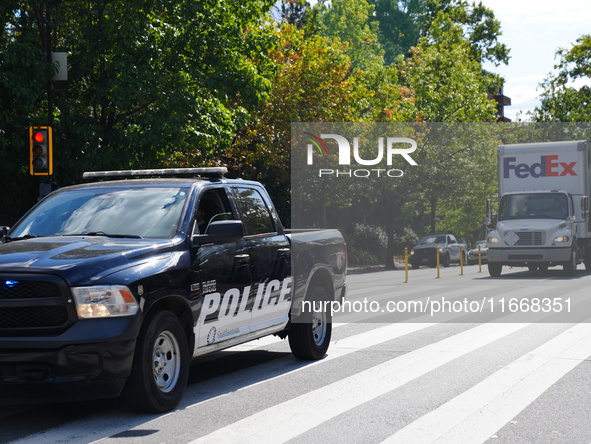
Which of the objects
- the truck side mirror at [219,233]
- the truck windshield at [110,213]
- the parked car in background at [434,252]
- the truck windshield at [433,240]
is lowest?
the parked car in background at [434,252]

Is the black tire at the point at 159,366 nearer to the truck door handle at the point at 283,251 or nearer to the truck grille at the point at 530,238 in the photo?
the truck door handle at the point at 283,251

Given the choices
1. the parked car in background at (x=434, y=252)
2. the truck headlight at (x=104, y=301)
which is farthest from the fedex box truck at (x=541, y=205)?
the truck headlight at (x=104, y=301)

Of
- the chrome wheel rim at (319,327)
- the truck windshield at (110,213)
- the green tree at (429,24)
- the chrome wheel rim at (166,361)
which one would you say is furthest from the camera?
the green tree at (429,24)

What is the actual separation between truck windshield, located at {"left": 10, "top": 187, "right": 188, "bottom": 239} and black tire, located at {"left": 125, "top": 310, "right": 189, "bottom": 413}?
89 centimetres

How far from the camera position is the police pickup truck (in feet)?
20.7

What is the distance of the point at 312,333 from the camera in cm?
964

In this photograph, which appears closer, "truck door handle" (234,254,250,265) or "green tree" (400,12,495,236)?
"truck door handle" (234,254,250,265)

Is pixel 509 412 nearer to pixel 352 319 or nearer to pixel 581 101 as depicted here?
pixel 352 319

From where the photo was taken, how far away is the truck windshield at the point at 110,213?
763 centimetres

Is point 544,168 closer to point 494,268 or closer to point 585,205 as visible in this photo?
point 585,205

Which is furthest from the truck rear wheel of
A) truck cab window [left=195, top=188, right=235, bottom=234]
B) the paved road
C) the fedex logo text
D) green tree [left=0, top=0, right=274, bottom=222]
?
truck cab window [left=195, top=188, right=235, bottom=234]

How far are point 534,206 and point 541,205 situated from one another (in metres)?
0.21

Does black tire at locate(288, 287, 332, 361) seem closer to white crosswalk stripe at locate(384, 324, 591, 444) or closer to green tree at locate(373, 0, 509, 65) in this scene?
white crosswalk stripe at locate(384, 324, 591, 444)

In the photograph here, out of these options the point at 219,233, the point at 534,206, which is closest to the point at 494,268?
the point at 534,206
